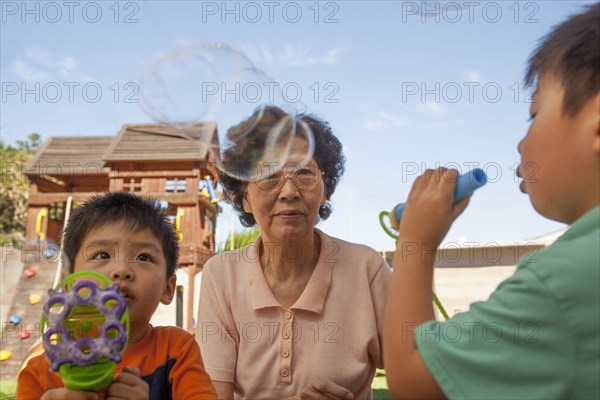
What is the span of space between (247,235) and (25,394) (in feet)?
37.9

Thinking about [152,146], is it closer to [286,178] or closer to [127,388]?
[286,178]

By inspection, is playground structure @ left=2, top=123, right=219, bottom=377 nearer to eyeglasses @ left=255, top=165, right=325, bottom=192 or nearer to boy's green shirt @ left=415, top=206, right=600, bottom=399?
eyeglasses @ left=255, top=165, right=325, bottom=192

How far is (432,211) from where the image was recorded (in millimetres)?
1174

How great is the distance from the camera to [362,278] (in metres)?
2.08

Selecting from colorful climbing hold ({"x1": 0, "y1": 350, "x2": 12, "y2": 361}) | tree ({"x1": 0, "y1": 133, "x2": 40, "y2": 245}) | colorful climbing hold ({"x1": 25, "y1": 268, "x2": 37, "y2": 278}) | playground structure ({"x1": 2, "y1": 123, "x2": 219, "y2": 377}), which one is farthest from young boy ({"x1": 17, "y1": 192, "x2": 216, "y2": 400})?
tree ({"x1": 0, "y1": 133, "x2": 40, "y2": 245})

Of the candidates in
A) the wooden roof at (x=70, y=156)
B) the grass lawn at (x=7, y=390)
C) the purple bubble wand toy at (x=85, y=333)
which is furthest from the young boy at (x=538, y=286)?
the wooden roof at (x=70, y=156)

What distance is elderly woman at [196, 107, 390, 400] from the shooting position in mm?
1946

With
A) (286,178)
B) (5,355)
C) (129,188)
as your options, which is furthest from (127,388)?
(129,188)

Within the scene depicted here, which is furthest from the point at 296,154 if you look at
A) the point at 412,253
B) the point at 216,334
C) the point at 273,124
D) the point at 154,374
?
the point at 412,253

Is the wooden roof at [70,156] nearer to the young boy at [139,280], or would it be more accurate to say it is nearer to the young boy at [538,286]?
the young boy at [139,280]

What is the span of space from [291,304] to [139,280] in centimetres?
62

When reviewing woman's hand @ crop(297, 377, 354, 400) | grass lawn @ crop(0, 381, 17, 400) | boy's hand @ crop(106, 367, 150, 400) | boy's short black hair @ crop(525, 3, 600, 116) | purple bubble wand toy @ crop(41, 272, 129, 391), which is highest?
boy's short black hair @ crop(525, 3, 600, 116)

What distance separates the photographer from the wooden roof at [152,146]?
11.6 m

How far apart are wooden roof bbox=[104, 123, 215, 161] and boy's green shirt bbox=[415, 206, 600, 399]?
A: 982 cm
